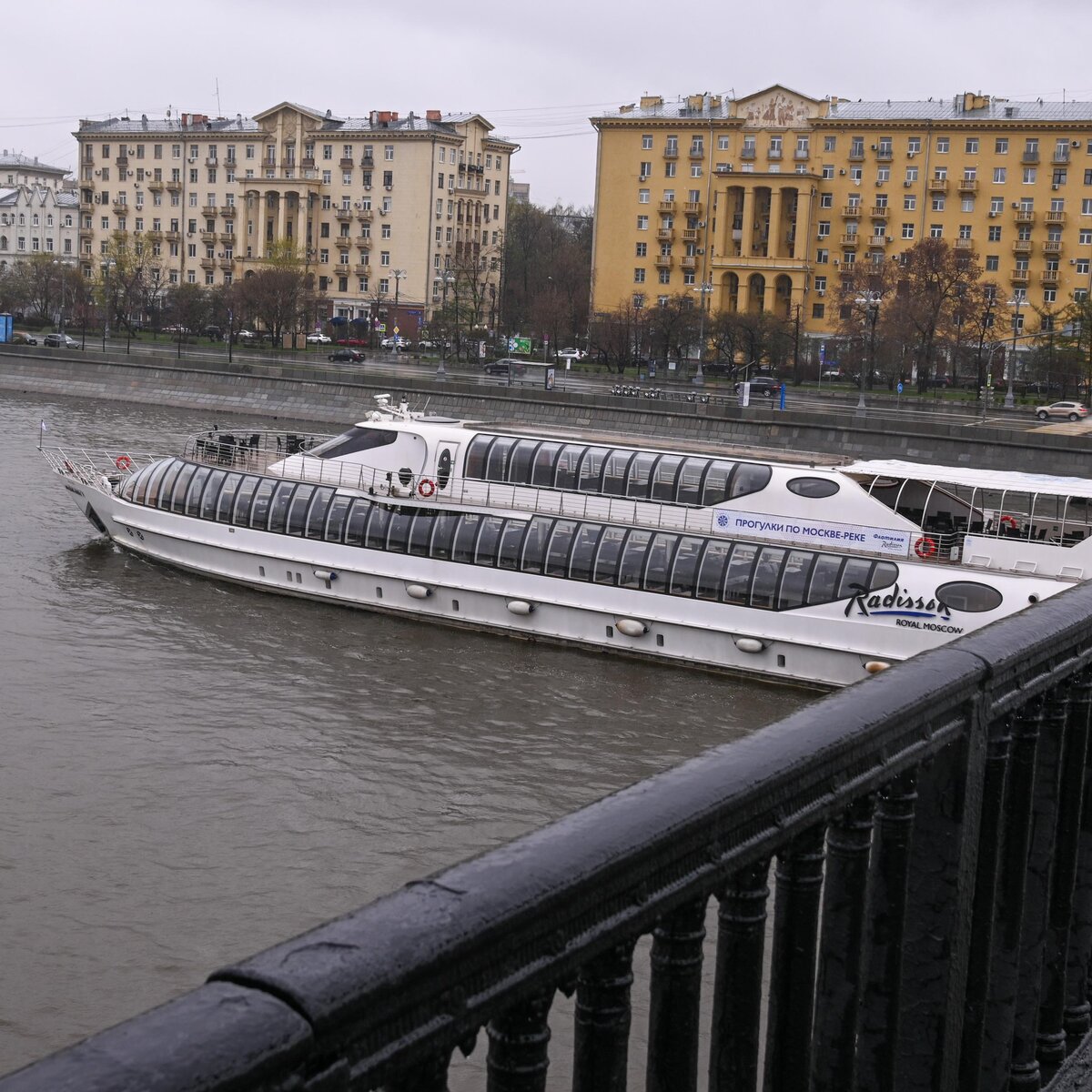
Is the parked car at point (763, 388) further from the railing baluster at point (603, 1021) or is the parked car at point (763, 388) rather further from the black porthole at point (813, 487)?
the railing baluster at point (603, 1021)

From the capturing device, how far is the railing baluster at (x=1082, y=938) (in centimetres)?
272

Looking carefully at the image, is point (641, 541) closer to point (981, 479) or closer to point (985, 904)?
point (981, 479)

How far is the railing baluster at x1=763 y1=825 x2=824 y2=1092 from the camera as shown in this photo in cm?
185

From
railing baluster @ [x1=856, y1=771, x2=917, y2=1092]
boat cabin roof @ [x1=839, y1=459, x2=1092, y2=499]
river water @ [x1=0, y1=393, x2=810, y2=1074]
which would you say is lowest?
river water @ [x1=0, y1=393, x2=810, y2=1074]

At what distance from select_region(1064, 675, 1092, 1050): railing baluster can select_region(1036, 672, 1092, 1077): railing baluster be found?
33 mm

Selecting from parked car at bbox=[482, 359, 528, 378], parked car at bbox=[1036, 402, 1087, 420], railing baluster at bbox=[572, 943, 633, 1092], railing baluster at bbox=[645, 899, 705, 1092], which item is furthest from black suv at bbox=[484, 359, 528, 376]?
railing baluster at bbox=[572, 943, 633, 1092]

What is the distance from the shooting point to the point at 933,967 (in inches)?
85.6

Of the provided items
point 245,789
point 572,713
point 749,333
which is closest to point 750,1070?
point 245,789

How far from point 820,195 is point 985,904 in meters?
70.5

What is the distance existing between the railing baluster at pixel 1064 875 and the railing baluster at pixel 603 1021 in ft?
4.30

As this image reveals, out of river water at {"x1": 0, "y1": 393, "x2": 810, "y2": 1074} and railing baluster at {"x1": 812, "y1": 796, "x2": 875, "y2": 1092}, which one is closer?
railing baluster at {"x1": 812, "y1": 796, "x2": 875, "y2": 1092}

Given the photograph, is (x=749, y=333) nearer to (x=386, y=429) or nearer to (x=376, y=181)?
(x=376, y=181)

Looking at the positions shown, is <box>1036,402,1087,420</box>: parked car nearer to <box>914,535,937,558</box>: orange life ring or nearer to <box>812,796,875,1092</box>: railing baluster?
<box>914,535,937,558</box>: orange life ring

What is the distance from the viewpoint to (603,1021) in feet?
4.99
